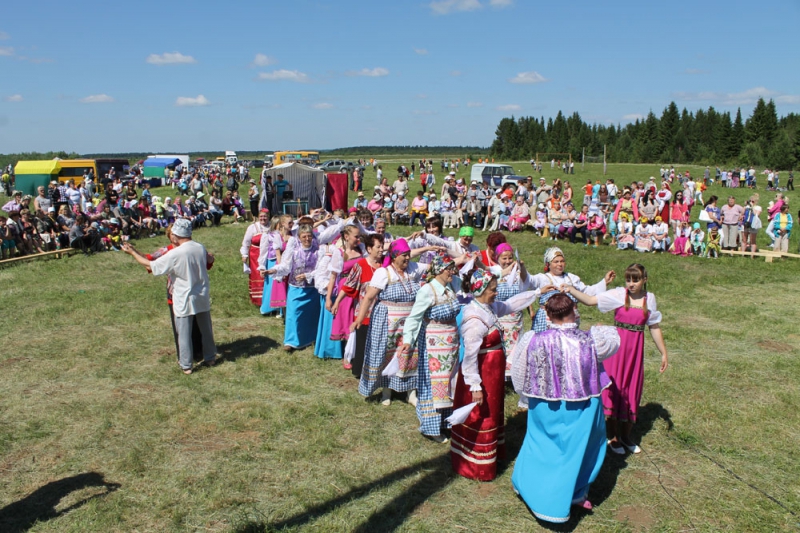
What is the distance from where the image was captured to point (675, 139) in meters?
83.1

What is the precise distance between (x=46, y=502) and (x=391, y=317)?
3122mm

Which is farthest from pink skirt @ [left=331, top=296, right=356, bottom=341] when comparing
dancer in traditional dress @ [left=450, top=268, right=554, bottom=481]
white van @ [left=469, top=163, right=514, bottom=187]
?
white van @ [left=469, top=163, right=514, bottom=187]

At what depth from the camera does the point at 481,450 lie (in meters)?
4.74

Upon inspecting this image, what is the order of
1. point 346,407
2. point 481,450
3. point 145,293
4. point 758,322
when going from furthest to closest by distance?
point 145,293, point 758,322, point 346,407, point 481,450

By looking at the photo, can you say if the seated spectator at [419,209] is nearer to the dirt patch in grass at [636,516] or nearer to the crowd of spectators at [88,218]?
the crowd of spectators at [88,218]

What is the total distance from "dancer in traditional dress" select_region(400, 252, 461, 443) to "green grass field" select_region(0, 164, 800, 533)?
65 cm

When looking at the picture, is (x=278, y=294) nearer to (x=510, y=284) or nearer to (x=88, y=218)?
(x=510, y=284)

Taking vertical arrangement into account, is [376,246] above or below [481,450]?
above

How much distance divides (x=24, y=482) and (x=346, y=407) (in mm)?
2802

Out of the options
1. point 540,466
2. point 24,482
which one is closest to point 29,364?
point 24,482

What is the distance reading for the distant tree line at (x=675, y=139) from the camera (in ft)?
202

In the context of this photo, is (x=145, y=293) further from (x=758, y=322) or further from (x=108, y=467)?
(x=758, y=322)

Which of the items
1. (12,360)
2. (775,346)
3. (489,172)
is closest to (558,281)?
(775,346)

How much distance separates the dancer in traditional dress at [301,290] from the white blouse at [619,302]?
3.90 metres
